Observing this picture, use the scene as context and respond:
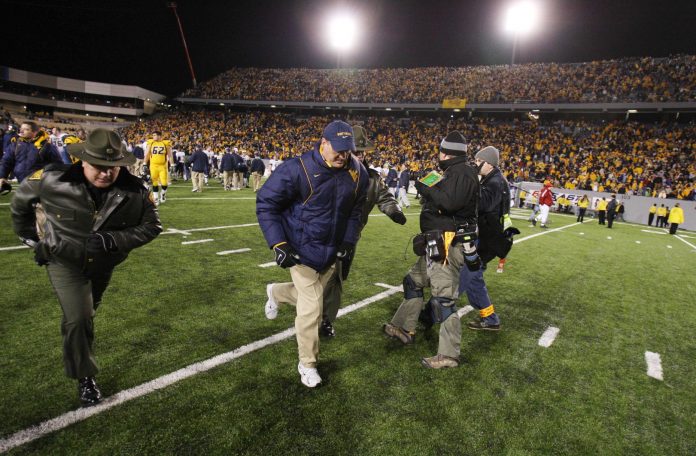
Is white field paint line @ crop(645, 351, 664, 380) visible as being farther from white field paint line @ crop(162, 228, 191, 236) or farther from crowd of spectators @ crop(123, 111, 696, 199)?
crowd of spectators @ crop(123, 111, 696, 199)

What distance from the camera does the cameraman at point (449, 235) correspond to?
3.45 meters

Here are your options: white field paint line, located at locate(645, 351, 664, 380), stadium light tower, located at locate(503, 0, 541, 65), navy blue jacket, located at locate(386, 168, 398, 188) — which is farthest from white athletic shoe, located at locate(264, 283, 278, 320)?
stadium light tower, located at locate(503, 0, 541, 65)

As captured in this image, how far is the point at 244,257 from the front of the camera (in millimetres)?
6746

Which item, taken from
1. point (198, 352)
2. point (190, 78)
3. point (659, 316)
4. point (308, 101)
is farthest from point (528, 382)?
point (190, 78)

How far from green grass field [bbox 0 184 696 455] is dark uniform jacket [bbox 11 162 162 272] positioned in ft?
3.35

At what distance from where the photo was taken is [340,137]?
2867 mm

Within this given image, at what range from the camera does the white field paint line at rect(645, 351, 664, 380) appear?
12.4 ft

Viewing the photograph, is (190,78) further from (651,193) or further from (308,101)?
(651,193)

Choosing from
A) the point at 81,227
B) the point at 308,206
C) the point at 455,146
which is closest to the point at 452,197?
the point at 455,146

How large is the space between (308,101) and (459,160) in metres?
45.1

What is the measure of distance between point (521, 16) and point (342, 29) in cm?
1876

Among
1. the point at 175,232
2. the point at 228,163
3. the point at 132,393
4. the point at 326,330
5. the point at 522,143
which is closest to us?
the point at 132,393

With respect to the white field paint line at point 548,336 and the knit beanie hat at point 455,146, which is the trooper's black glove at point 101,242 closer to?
the knit beanie hat at point 455,146

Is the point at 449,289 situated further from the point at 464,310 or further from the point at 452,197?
the point at 464,310
